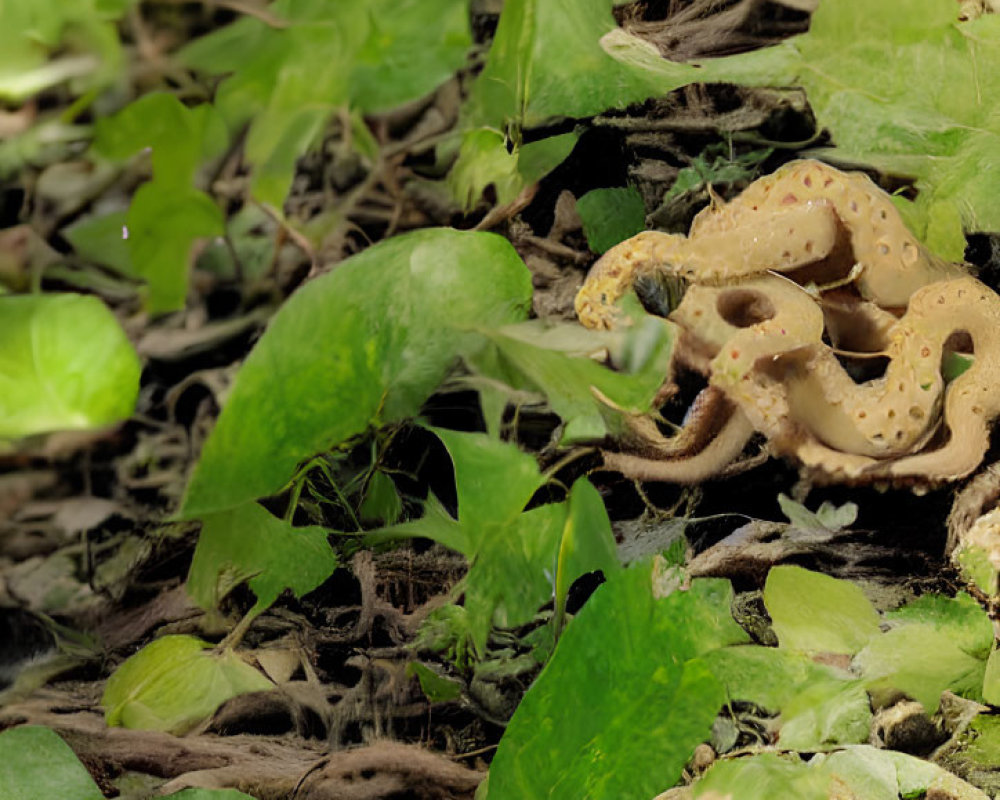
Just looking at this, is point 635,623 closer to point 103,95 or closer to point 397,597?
point 397,597

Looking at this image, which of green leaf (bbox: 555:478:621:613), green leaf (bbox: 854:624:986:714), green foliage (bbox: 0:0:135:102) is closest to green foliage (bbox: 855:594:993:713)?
green leaf (bbox: 854:624:986:714)

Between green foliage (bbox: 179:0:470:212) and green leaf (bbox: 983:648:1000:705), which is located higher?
green foliage (bbox: 179:0:470:212)

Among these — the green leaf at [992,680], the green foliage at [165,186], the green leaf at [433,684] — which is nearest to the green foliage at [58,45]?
the green foliage at [165,186]

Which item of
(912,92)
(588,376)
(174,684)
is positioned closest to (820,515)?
(588,376)

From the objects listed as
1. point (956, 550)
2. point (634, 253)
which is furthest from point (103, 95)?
point (956, 550)

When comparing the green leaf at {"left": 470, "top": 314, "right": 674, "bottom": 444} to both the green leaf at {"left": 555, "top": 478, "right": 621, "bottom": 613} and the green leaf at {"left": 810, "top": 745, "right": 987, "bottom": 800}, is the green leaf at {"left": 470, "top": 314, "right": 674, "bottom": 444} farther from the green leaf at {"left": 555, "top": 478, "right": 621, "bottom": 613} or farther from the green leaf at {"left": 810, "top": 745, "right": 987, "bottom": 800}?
the green leaf at {"left": 810, "top": 745, "right": 987, "bottom": 800}

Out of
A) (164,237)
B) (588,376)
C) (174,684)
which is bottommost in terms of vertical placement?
(174,684)

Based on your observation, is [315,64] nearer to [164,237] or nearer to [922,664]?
[164,237]
